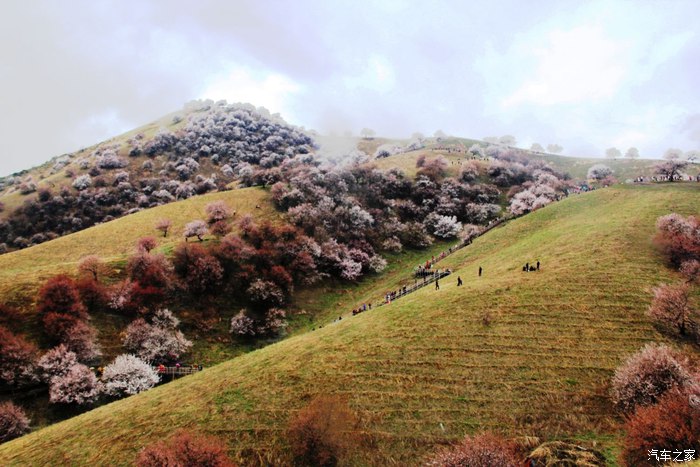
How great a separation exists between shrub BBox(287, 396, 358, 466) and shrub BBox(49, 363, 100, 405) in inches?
909

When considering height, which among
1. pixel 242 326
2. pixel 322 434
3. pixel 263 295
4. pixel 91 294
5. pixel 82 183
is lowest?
pixel 322 434

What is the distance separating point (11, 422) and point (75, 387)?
15.9 feet

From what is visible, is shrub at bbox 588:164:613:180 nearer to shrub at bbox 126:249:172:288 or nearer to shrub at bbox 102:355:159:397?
shrub at bbox 126:249:172:288

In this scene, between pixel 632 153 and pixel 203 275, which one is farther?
pixel 632 153

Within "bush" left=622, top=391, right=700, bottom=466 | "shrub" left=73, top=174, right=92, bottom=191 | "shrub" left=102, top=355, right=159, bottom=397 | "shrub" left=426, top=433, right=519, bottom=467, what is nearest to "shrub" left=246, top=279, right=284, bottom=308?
"shrub" left=102, top=355, right=159, bottom=397

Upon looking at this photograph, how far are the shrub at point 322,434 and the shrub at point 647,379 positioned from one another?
1860cm

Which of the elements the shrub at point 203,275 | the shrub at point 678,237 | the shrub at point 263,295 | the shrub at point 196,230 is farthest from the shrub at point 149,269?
the shrub at point 678,237

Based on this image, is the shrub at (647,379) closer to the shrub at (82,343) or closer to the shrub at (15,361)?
the shrub at (82,343)

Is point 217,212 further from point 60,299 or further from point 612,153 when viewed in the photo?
point 612,153

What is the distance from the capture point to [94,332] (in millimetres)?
41188

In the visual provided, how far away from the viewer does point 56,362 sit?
Answer: 35844mm

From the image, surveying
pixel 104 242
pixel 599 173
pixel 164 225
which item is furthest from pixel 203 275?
pixel 599 173

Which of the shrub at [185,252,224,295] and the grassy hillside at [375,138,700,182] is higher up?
the grassy hillside at [375,138,700,182]

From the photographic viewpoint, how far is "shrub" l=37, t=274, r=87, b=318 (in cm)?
4081
